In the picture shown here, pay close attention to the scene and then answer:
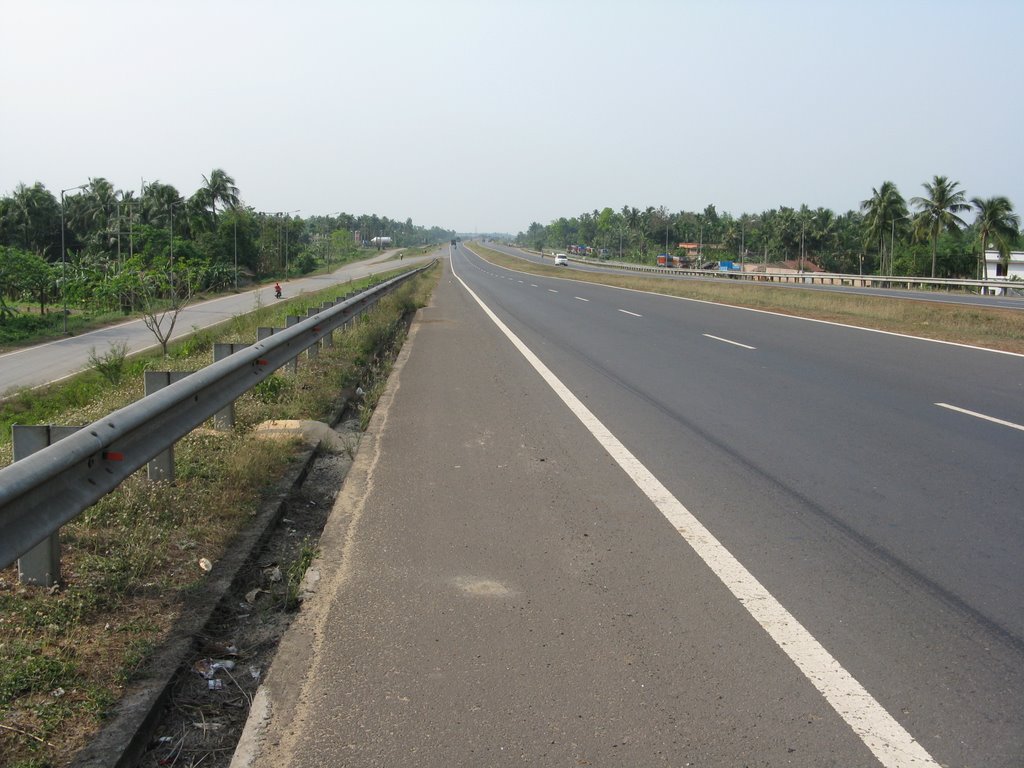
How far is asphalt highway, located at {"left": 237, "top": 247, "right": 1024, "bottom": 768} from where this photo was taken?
10.7 ft

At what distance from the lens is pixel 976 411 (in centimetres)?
982

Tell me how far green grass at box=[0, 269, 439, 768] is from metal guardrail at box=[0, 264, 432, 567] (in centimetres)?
41

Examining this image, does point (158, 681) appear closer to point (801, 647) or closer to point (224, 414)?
point (801, 647)

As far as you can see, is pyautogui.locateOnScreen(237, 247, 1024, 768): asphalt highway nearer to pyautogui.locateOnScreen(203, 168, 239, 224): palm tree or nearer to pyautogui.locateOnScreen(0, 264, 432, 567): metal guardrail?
pyautogui.locateOnScreen(0, 264, 432, 567): metal guardrail

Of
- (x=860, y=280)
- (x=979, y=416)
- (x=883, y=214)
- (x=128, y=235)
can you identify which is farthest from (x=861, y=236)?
(x=979, y=416)

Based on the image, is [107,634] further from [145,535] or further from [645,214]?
[645,214]

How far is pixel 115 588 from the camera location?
423 centimetres

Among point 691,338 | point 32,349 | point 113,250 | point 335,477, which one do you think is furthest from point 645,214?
point 335,477

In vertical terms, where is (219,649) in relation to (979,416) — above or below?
below

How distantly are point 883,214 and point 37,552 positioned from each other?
96.7m

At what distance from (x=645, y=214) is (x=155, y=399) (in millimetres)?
156287

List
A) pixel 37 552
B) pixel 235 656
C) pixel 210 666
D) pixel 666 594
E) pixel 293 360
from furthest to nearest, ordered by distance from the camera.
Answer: pixel 293 360 → pixel 666 594 → pixel 37 552 → pixel 235 656 → pixel 210 666

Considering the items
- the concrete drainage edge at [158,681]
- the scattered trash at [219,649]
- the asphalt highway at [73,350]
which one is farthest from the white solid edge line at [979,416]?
the asphalt highway at [73,350]

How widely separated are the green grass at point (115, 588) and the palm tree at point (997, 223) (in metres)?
82.6
